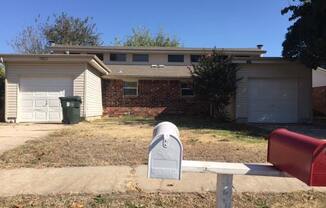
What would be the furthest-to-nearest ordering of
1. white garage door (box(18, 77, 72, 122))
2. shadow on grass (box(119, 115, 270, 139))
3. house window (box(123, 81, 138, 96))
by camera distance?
house window (box(123, 81, 138, 96))
white garage door (box(18, 77, 72, 122))
shadow on grass (box(119, 115, 270, 139))

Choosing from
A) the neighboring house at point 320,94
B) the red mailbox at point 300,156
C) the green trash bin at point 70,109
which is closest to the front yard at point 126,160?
the red mailbox at point 300,156

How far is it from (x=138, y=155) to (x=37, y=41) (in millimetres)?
45402

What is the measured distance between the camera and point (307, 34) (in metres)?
21.5

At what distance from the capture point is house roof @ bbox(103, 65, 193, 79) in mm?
29848

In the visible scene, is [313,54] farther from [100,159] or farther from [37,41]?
[37,41]

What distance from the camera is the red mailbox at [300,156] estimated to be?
3697mm

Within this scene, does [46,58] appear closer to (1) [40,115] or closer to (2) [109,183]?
(1) [40,115]

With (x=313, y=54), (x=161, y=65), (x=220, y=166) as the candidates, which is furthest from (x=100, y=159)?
(x=161, y=65)

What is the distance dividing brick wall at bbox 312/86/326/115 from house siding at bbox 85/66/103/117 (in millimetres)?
14912

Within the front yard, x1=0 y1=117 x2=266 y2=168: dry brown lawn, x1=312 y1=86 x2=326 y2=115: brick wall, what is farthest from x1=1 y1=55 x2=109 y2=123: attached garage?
x1=312 y1=86 x2=326 y2=115: brick wall

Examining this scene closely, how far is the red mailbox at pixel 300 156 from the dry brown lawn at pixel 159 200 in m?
1.83

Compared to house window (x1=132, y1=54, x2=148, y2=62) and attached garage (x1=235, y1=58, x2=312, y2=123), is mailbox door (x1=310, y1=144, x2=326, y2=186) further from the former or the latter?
house window (x1=132, y1=54, x2=148, y2=62)

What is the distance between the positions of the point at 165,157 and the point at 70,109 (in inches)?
697

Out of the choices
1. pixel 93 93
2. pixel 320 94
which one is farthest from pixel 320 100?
pixel 93 93
